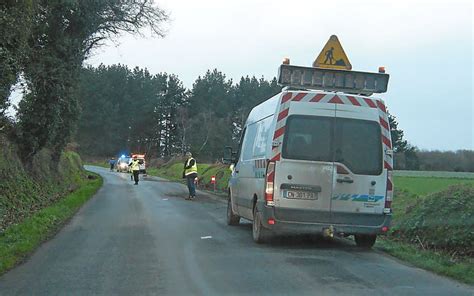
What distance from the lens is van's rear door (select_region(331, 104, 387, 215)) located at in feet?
33.6

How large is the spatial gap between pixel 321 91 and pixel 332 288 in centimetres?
458

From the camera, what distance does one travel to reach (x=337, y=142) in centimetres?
1036

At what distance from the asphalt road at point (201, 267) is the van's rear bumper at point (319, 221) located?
39 cm

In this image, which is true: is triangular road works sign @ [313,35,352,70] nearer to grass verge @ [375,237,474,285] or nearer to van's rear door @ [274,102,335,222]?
van's rear door @ [274,102,335,222]

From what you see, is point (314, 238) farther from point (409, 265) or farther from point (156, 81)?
point (156, 81)

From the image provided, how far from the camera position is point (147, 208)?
17.9 m

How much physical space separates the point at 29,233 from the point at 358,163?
6415 mm

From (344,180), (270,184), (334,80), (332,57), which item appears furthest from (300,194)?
(332,57)

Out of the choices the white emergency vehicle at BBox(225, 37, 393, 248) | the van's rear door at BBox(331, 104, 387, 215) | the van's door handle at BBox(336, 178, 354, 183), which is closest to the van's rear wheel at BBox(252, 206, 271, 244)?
the white emergency vehicle at BBox(225, 37, 393, 248)

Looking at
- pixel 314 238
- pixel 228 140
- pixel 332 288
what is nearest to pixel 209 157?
pixel 228 140

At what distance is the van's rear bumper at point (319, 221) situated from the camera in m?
10.2

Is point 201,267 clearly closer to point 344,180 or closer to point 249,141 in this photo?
point 344,180

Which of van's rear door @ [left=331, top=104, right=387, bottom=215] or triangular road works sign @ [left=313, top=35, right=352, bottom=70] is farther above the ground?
triangular road works sign @ [left=313, top=35, right=352, bottom=70]

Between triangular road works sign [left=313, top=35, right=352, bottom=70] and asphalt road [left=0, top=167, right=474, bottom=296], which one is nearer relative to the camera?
asphalt road [left=0, top=167, right=474, bottom=296]
